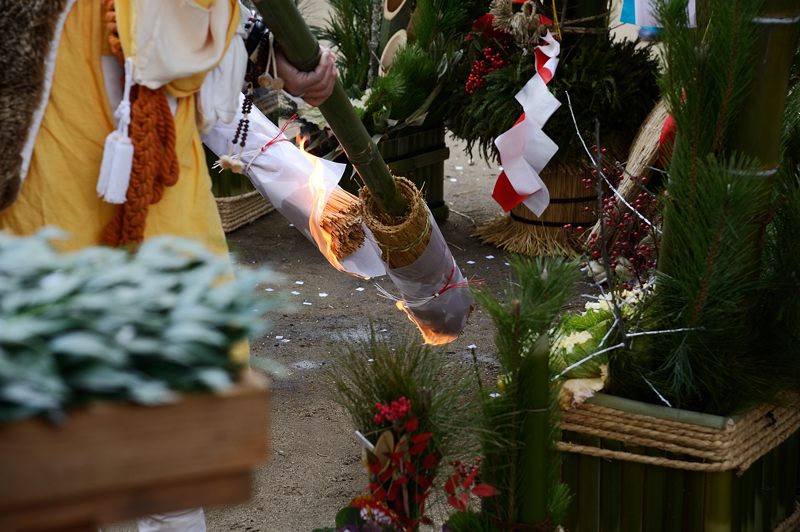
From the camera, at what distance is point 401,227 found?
9.62ft

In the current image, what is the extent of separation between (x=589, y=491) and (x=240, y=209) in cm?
330

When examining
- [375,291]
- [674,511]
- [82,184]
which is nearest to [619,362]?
[674,511]

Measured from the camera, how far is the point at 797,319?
2.17 meters

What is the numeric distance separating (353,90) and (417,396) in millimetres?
3266

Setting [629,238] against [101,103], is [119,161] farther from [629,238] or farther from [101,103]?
[629,238]

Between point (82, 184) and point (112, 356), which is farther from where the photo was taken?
point (82, 184)

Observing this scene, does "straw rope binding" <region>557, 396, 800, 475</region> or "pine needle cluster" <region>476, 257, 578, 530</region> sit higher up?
"pine needle cluster" <region>476, 257, 578, 530</region>

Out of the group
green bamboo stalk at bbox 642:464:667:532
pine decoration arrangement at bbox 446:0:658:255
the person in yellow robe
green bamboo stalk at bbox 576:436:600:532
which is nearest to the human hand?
the person in yellow robe

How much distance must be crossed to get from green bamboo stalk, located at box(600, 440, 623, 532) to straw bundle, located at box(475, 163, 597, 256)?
8.08 ft

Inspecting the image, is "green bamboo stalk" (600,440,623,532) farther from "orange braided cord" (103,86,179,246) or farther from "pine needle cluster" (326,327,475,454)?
"orange braided cord" (103,86,179,246)

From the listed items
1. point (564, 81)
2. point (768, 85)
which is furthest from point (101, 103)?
point (564, 81)

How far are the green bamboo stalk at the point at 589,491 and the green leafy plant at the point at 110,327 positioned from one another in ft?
4.25

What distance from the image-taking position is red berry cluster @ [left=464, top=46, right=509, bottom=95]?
4.56m

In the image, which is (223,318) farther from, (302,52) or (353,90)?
(353,90)
